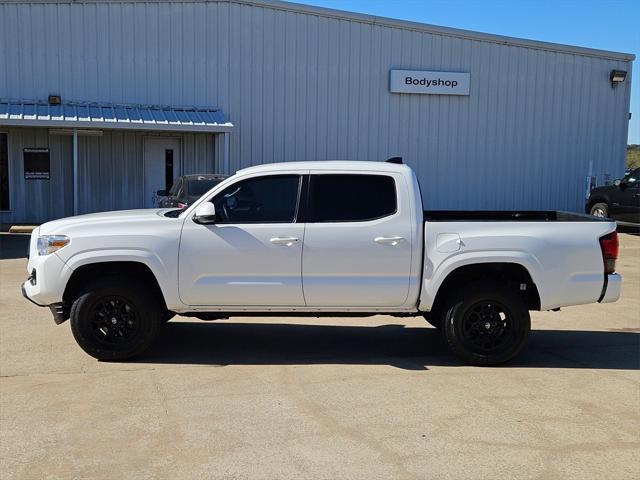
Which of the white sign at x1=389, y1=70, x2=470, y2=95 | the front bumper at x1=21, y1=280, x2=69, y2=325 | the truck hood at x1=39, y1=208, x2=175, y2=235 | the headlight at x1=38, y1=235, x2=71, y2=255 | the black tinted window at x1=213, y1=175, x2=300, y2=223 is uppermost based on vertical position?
the white sign at x1=389, y1=70, x2=470, y2=95

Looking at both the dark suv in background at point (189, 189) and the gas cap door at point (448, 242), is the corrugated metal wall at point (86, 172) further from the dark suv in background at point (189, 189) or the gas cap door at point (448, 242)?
the gas cap door at point (448, 242)

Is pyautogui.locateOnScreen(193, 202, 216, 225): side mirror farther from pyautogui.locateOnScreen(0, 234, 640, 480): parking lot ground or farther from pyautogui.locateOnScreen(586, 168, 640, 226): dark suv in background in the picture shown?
pyautogui.locateOnScreen(586, 168, 640, 226): dark suv in background

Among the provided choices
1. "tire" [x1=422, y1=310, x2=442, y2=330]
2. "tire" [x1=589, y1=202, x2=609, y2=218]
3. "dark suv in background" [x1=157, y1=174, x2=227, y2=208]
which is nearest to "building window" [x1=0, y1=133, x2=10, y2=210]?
"dark suv in background" [x1=157, y1=174, x2=227, y2=208]

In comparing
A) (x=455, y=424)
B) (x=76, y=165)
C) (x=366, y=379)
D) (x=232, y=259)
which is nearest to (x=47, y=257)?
(x=232, y=259)

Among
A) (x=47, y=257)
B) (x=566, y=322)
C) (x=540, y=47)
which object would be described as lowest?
(x=566, y=322)

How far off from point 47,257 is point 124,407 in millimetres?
1786

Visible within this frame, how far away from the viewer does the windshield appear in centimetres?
1229

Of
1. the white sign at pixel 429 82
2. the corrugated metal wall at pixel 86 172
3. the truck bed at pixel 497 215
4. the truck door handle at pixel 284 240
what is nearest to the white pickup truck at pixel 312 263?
the truck door handle at pixel 284 240

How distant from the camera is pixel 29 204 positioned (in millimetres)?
18062

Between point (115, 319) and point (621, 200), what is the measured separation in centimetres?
1625

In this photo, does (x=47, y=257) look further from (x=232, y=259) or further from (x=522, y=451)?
(x=522, y=451)

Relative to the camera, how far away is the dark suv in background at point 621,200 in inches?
712

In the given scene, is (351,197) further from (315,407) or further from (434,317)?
(315,407)

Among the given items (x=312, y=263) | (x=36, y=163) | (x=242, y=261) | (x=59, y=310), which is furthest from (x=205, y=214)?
(x=36, y=163)
